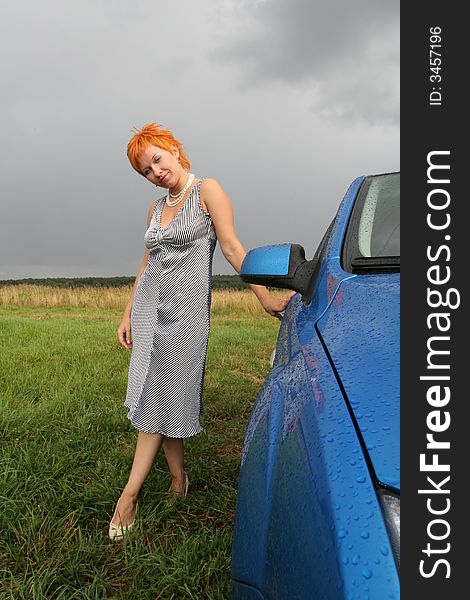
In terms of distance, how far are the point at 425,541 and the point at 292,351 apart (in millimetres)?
785

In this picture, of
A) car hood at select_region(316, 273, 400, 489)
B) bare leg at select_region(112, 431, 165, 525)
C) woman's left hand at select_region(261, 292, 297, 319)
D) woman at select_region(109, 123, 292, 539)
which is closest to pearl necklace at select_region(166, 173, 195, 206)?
woman at select_region(109, 123, 292, 539)

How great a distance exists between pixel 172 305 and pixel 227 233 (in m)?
0.43

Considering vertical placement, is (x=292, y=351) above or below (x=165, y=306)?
below

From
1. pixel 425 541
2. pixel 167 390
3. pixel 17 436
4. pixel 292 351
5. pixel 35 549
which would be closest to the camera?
pixel 425 541

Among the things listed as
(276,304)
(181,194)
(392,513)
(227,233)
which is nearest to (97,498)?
(276,304)

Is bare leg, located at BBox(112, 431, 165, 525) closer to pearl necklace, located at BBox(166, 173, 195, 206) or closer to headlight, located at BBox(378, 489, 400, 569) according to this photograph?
pearl necklace, located at BBox(166, 173, 195, 206)

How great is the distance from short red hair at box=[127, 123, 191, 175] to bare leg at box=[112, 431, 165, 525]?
128 centimetres

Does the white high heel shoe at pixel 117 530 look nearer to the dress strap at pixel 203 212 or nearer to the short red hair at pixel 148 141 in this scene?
the dress strap at pixel 203 212

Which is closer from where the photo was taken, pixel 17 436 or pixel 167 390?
pixel 167 390

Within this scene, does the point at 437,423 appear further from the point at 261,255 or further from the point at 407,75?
the point at 261,255

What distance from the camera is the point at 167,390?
247 centimetres

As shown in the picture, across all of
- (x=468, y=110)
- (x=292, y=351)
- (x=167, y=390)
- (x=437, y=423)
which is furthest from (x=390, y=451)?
(x=167, y=390)

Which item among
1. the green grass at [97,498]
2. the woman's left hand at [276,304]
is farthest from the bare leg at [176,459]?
the woman's left hand at [276,304]

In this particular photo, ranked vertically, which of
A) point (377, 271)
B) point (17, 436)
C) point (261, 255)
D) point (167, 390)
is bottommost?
point (17, 436)
